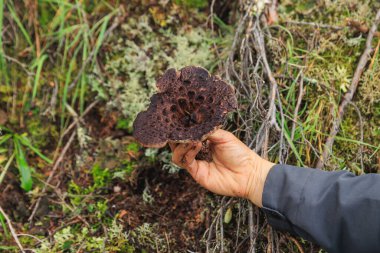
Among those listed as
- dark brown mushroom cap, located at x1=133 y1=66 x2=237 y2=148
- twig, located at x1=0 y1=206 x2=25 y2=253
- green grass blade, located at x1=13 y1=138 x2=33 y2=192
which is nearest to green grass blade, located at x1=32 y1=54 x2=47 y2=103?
green grass blade, located at x1=13 y1=138 x2=33 y2=192

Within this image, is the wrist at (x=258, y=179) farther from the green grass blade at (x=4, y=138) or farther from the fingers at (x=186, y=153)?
the green grass blade at (x=4, y=138)

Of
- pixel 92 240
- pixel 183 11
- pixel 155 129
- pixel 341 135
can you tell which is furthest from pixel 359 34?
pixel 92 240

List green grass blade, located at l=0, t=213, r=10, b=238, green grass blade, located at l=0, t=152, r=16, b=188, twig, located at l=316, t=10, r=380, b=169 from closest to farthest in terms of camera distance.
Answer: twig, located at l=316, t=10, r=380, b=169 < green grass blade, located at l=0, t=213, r=10, b=238 < green grass blade, located at l=0, t=152, r=16, b=188

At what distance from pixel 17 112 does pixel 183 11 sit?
1895mm

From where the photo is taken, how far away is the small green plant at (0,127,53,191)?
10.9 ft

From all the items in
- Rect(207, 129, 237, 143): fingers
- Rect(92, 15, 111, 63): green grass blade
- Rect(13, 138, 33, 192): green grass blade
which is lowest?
Rect(13, 138, 33, 192): green grass blade

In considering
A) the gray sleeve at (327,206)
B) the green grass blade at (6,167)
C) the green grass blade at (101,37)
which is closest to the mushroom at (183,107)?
the gray sleeve at (327,206)

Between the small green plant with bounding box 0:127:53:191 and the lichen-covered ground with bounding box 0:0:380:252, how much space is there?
0.04 ft

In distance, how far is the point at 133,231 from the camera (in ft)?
9.72

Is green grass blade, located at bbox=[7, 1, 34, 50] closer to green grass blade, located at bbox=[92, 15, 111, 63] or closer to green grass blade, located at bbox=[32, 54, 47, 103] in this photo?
green grass blade, located at bbox=[32, 54, 47, 103]

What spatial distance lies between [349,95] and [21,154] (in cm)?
289

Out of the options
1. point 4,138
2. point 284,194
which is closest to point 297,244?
point 284,194

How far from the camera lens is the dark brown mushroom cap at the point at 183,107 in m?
2.33

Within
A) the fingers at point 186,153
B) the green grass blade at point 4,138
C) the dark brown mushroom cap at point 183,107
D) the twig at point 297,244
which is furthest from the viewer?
the green grass blade at point 4,138
